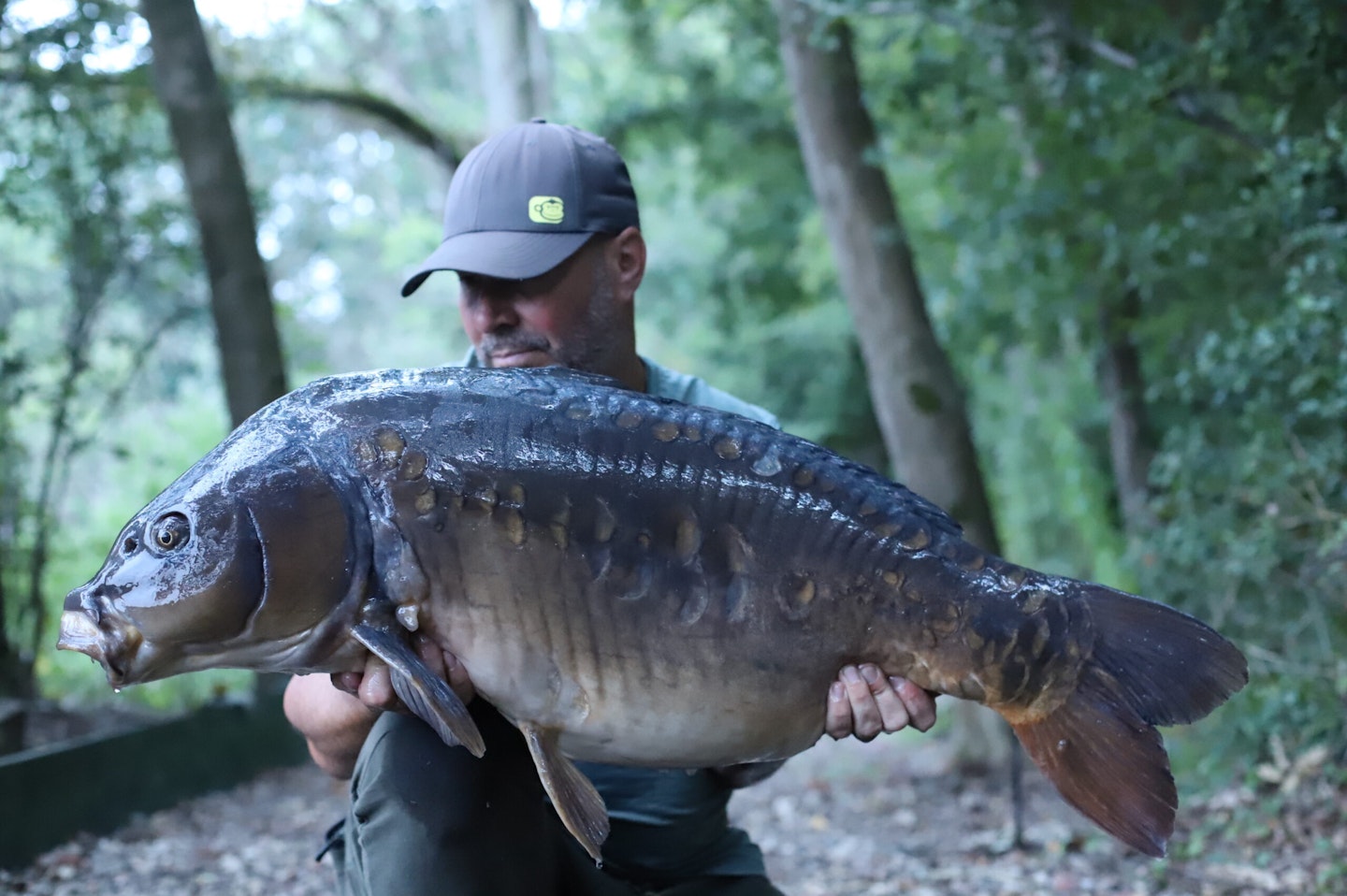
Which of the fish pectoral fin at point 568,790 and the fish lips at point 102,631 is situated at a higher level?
the fish lips at point 102,631

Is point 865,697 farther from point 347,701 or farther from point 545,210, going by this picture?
point 545,210

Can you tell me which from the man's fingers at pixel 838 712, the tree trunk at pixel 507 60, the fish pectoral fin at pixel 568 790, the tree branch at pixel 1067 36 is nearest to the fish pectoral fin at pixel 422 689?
the fish pectoral fin at pixel 568 790

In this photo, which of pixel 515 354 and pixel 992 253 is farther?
pixel 992 253

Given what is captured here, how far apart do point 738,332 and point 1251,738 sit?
9294 mm

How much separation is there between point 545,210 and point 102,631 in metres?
1.28

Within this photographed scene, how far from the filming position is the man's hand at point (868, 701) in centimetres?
225

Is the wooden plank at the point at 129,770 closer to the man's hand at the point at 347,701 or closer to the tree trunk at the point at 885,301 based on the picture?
the man's hand at the point at 347,701

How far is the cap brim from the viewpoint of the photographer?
9.13 ft

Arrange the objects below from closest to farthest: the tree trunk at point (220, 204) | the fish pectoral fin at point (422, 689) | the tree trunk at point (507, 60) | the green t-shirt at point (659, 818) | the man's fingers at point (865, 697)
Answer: the fish pectoral fin at point (422, 689), the man's fingers at point (865, 697), the green t-shirt at point (659, 818), the tree trunk at point (220, 204), the tree trunk at point (507, 60)

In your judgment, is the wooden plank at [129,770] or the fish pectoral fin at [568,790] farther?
the wooden plank at [129,770]

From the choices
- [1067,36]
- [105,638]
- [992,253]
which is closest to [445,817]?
[105,638]

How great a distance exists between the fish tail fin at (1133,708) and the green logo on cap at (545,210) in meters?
1.34

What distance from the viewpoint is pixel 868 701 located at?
225 cm

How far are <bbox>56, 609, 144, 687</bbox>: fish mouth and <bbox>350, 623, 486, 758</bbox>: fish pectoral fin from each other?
1.06 ft
